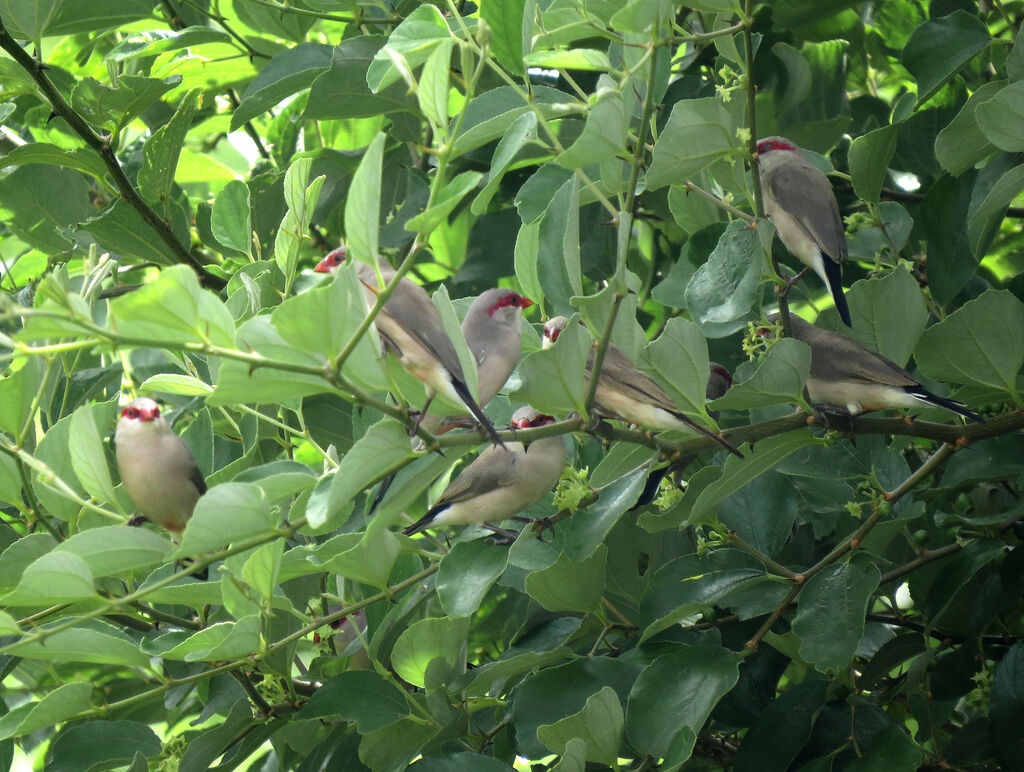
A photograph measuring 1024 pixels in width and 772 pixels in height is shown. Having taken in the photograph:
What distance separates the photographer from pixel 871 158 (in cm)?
214

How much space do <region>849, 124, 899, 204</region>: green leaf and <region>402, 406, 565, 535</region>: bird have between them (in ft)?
2.66

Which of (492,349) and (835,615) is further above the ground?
(492,349)

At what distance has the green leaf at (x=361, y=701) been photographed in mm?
1919

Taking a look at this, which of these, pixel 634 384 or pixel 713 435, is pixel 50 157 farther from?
pixel 713 435

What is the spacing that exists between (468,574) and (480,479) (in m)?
0.50

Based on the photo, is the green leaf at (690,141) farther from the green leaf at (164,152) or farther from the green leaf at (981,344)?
the green leaf at (164,152)

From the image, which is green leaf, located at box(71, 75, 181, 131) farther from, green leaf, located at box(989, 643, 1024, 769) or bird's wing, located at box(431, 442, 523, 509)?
green leaf, located at box(989, 643, 1024, 769)

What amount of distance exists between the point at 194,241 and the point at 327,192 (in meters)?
0.86

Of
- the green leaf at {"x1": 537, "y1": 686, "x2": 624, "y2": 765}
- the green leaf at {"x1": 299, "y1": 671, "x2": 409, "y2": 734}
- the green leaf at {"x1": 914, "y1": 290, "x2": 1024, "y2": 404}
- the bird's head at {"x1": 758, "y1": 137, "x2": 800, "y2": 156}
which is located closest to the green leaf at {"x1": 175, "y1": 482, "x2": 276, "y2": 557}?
the green leaf at {"x1": 537, "y1": 686, "x2": 624, "y2": 765}

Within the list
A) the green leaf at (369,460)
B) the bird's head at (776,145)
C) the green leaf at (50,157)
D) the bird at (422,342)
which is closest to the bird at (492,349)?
the bird at (422,342)

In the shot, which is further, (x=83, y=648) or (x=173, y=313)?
(x=83, y=648)

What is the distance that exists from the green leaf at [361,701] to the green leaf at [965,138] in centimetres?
143

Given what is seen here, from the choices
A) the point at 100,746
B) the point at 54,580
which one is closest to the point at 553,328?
the point at 100,746

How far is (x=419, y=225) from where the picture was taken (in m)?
1.22
